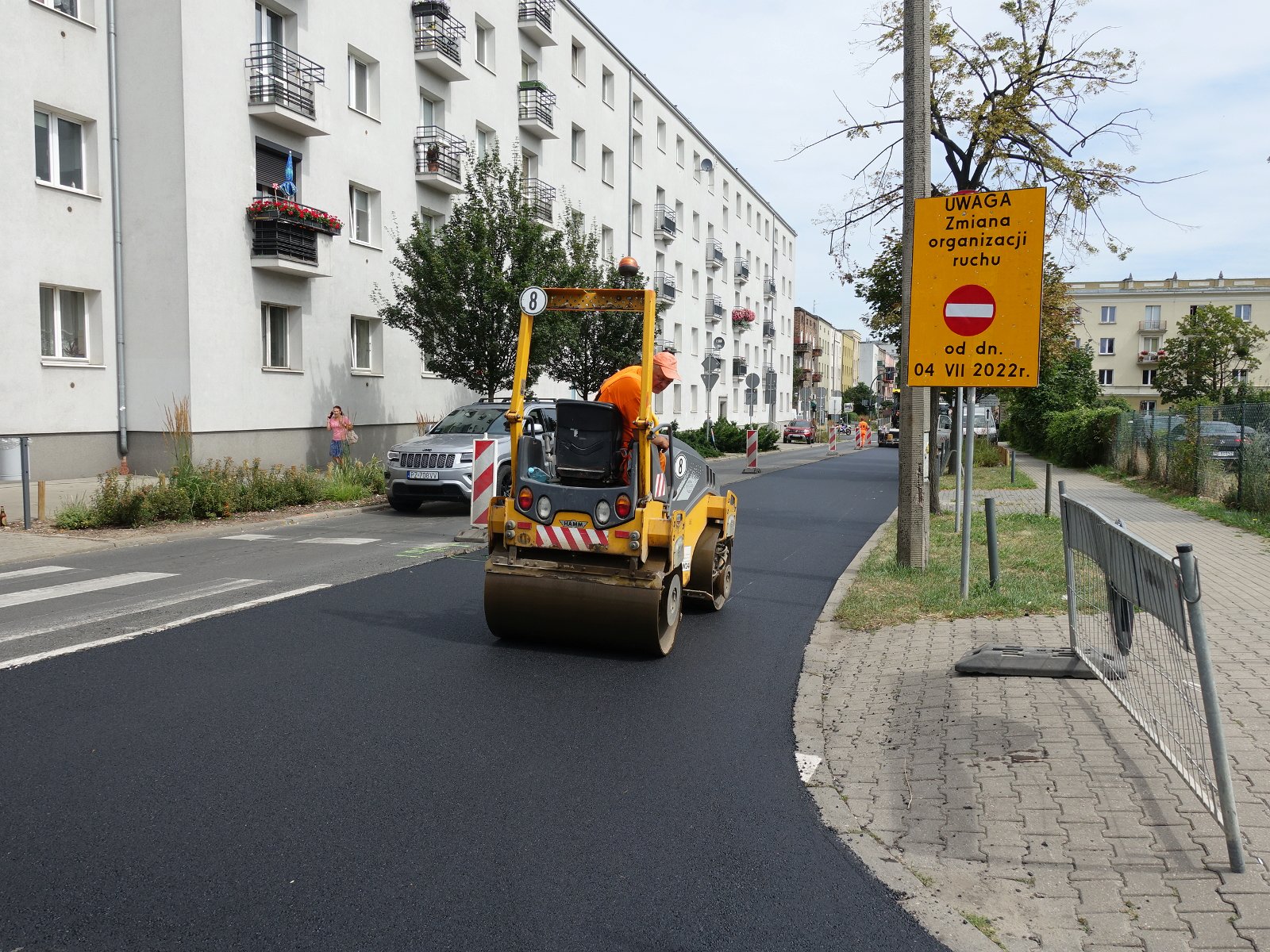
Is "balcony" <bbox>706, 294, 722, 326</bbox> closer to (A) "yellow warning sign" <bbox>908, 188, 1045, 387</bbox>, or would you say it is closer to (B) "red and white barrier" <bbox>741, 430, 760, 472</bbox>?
(B) "red and white barrier" <bbox>741, 430, 760, 472</bbox>

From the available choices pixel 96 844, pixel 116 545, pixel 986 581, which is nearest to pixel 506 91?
pixel 116 545

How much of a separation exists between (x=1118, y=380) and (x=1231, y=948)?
89.7m

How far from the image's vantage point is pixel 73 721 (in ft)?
16.6

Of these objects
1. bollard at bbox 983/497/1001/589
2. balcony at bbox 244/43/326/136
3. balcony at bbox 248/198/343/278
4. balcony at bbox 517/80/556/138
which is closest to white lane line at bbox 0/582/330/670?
bollard at bbox 983/497/1001/589

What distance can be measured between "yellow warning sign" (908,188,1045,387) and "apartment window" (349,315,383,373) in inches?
731

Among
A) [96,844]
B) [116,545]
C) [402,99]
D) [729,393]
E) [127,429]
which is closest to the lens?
[96,844]

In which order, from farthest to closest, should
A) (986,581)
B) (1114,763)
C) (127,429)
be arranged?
(127,429) < (986,581) < (1114,763)

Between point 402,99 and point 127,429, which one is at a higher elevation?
point 402,99

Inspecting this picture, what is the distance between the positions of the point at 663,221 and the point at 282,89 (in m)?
28.2

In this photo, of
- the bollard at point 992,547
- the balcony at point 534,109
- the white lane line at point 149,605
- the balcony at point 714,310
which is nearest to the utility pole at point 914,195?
the bollard at point 992,547

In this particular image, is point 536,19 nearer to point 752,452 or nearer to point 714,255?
point 752,452

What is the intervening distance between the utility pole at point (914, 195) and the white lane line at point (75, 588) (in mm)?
7157

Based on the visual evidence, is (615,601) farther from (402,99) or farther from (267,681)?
(402,99)

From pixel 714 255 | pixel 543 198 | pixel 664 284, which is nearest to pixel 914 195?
pixel 543 198
